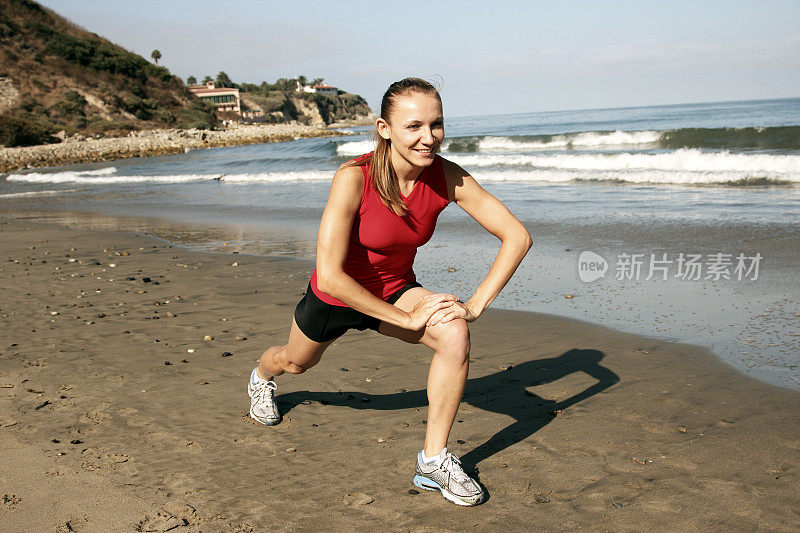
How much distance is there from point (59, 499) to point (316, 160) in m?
25.7

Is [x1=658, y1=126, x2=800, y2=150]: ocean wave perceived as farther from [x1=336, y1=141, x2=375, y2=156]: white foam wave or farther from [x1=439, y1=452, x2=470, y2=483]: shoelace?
[x1=439, y1=452, x2=470, y2=483]: shoelace

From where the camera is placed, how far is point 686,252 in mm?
7504

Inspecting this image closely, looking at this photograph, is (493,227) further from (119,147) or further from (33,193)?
(119,147)

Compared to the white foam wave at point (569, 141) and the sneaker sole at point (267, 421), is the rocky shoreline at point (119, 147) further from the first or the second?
the sneaker sole at point (267, 421)

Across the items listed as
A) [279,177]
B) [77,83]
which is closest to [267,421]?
[279,177]

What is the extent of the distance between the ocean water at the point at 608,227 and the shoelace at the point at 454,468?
242cm

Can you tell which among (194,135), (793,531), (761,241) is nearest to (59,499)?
(793,531)

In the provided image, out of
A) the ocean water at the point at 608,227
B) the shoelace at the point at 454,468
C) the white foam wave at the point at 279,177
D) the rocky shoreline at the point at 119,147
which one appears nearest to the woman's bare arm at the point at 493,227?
the shoelace at the point at 454,468

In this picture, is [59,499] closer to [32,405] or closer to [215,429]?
[215,429]

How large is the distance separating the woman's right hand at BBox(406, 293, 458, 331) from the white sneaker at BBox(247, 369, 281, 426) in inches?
47.9

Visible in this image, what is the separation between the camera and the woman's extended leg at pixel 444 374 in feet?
8.77

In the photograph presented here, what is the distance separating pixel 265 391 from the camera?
11.6ft

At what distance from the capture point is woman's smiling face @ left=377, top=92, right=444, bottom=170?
2650 mm

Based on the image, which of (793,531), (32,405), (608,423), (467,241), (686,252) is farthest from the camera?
(467,241)
